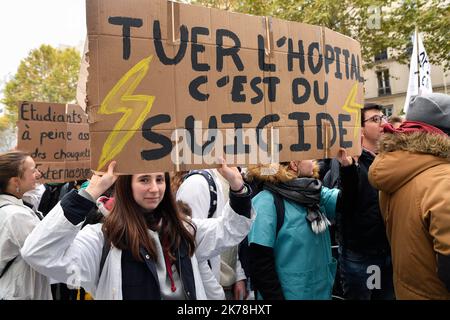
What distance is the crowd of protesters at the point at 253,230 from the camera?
5.74 ft

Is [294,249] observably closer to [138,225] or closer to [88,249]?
[138,225]

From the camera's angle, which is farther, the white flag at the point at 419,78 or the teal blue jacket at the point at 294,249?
the white flag at the point at 419,78

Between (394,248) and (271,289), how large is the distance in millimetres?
816

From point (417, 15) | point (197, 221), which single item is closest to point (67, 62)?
point (417, 15)

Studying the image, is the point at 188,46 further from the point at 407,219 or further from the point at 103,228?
the point at 407,219

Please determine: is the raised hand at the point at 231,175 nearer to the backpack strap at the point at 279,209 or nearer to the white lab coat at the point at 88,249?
the white lab coat at the point at 88,249

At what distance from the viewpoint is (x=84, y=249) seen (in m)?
1.80

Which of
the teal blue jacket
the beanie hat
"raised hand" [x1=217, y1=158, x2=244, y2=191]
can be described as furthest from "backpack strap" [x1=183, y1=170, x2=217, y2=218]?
the beanie hat

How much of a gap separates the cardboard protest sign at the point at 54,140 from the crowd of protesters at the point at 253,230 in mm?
1466

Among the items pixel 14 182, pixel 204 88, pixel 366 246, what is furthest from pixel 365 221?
pixel 14 182

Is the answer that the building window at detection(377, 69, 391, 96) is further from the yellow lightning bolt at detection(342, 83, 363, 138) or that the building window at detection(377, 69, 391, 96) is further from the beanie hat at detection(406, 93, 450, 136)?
the beanie hat at detection(406, 93, 450, 136)

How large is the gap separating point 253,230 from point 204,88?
3.54 feet

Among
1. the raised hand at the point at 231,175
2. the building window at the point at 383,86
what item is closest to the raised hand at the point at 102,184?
the raised hand at the point at 231,175

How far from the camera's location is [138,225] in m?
1.96
